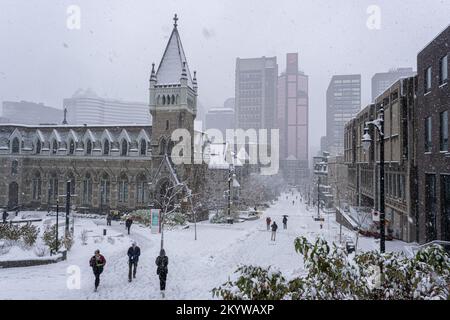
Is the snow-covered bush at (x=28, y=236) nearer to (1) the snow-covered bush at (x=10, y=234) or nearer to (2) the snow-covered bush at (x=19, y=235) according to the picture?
(2) the snow-covered bush at (x=19, y=235)

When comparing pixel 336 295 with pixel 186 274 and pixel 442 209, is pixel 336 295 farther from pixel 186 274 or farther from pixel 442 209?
pixel 442 209

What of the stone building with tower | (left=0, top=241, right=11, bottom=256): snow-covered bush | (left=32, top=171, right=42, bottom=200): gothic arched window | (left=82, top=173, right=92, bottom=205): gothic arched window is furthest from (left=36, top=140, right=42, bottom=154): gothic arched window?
(left=0, top=241, right=11, bottom=256): snow-covered bush

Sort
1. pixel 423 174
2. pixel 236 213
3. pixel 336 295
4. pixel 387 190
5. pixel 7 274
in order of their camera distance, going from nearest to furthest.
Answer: pixel 336 295, pixel 7 274, pixel 423 174, pixel 387 190, pixel 236 213

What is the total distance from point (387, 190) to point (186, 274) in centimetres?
2322

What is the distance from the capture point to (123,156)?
44938 millimetres

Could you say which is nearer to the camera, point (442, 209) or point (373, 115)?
point (442, 209)

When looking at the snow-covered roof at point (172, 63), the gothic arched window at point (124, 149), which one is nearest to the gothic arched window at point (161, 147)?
the gothic arched window at point (124, 149)

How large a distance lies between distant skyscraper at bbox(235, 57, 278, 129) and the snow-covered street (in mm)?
156147

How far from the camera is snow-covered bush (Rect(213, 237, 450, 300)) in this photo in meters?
6.12

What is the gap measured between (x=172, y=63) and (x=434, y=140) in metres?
30.2

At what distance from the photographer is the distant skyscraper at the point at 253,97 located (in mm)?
184250

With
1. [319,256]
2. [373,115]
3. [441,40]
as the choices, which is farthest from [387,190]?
[319,256]

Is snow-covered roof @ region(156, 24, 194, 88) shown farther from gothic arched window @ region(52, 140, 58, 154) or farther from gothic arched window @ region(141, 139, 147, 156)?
gothic arched window @ region(52, 140, 58, 154)
